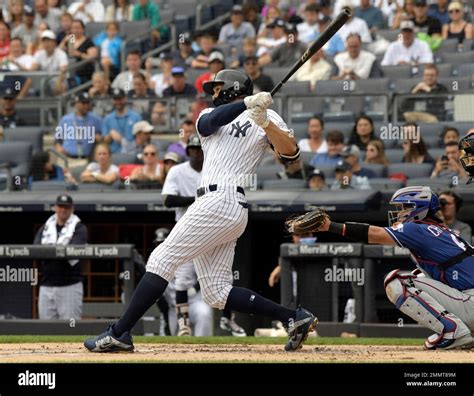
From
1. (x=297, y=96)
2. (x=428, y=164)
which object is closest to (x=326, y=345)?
(x=428, y=164)

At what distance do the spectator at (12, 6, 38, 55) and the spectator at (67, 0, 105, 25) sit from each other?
47 cm

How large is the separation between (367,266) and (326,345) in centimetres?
190

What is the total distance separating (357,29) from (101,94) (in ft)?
9.13

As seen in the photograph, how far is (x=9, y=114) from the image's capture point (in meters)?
12.3

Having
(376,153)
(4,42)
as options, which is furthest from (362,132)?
(4,42)

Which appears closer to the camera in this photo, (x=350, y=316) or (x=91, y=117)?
(x=350, y=316)

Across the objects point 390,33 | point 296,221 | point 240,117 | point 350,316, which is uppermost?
point 390,33

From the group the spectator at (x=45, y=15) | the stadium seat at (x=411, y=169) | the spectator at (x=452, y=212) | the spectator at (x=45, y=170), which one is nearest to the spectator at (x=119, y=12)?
the spectator at (x=45, y=15)

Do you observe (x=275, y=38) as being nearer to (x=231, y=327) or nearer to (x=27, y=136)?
(x=27, y=136)

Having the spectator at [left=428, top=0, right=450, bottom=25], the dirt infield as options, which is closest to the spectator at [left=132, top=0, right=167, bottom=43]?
the spectator at [left=428, top=0, right=450, bottom=25]

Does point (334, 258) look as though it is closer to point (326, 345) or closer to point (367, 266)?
point (367, 266)

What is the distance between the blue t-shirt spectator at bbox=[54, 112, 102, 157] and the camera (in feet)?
39.0

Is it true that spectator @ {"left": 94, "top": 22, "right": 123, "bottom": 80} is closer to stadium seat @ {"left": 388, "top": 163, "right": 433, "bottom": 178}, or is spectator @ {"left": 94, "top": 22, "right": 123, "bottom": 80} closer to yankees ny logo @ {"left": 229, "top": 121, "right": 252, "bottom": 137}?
stadium seat @ {"left": 388, "top": 163, "right": 433, "bottom": 178}

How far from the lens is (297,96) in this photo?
11.6 meters
